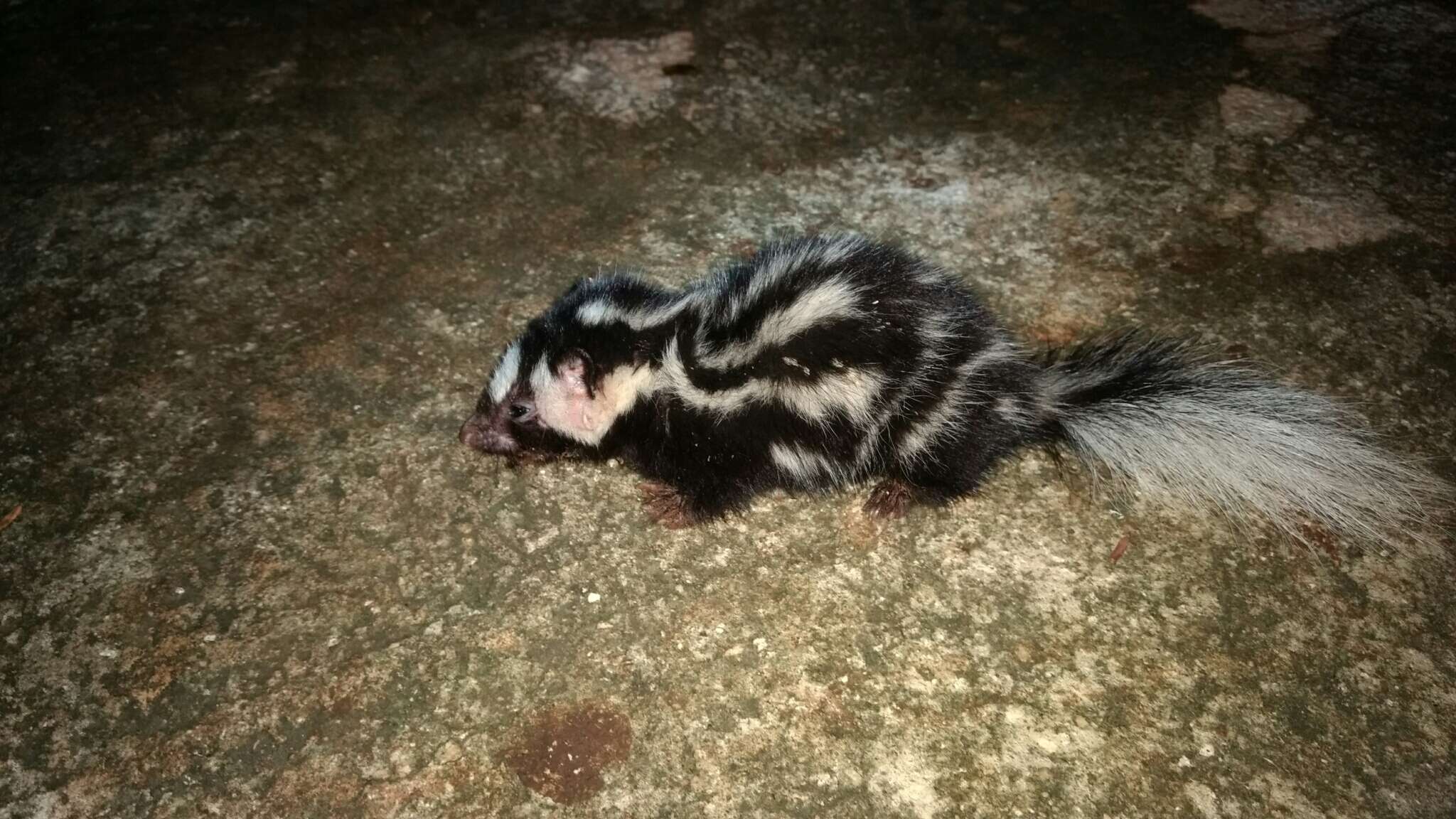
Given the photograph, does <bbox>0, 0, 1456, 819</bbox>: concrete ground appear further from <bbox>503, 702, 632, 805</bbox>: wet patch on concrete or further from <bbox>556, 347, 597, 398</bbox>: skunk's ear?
<bbox>556, 347, 597, 398</bbox>: skunk's ear

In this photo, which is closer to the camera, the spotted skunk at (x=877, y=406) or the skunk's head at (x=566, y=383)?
the spotted skunk at (x=877, y=406)

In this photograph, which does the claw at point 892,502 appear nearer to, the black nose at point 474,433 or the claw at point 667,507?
the claw at point 667,507

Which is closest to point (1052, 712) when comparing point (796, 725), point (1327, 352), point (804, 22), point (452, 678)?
point (796, 725)

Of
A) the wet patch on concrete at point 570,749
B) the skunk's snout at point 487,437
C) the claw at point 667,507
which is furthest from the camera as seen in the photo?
the skunk's snout at point 487,437

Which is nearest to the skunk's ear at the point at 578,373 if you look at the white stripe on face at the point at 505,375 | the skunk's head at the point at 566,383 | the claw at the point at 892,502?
the skunk's head at the point at 566,383

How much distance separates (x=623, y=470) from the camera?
313 centimetres

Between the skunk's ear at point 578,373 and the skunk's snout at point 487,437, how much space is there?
10.2 inches

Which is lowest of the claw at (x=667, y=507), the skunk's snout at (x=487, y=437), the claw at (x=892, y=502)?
the claw at (x=667, y=507)

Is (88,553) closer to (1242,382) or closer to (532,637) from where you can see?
(532,637)

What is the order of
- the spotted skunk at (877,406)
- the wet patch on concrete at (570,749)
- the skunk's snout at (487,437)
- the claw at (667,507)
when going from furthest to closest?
the skunk's snout at (487,437), the claw at (667,507), the spotted skunk at (877,406), the wet patch on concrete at (570,749)

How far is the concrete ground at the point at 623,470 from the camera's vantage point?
8.02 feet

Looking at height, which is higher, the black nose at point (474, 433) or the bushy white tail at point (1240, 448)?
the bushy white tail at point (1240, 448)

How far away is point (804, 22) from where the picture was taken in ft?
16.4

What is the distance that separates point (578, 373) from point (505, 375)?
251mm
